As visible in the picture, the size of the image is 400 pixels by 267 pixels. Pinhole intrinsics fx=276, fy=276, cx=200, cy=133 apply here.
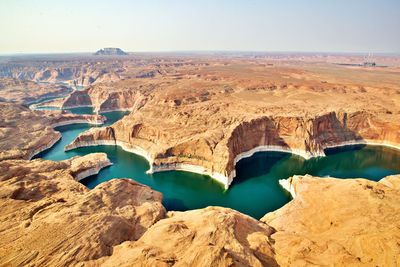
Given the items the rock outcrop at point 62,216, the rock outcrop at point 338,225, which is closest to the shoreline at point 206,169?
the rock outcrop at point 338,225

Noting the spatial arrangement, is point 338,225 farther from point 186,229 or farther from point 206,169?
point 206,169

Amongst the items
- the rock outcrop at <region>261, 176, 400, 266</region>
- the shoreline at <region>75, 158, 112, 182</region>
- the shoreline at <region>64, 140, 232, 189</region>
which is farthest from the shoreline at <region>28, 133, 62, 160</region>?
Result: the rock outcrop at <region>261, 176, 400, 266</region>

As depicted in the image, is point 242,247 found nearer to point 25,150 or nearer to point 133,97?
point 25,150

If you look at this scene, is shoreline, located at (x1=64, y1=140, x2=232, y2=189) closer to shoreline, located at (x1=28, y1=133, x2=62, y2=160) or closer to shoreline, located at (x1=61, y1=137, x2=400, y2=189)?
shoreline, located at (x1=61, y1=137, x2=400, y2=189)

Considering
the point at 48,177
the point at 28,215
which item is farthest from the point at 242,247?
the point at 48,177

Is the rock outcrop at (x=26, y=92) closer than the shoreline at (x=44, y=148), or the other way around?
the shoreline at (x=44, y=148)

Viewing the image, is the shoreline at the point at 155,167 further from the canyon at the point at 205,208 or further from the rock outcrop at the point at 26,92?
the rock outcrop at the point at 26,92

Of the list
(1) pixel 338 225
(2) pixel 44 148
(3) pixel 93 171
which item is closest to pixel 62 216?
(3) pixel 93 171
